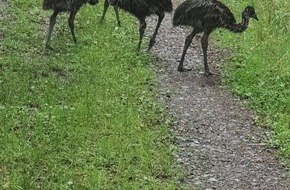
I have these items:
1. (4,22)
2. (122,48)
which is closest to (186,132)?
(122,48)

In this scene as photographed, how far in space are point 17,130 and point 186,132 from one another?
8.37 ft

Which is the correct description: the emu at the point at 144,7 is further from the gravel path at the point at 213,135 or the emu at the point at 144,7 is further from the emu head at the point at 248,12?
the emu head at the point at 248,12

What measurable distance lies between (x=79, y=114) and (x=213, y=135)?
6.84 feet

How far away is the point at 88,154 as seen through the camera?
7.79 m

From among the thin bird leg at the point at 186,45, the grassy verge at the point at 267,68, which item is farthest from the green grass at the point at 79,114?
the grassy verge at the point at 267,68

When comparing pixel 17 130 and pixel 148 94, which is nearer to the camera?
pixel 17 130

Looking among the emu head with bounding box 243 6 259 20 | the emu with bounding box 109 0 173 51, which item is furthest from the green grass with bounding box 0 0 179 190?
the emu head with bounding box 243 6 259 20

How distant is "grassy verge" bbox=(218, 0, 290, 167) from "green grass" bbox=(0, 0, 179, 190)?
169 cm

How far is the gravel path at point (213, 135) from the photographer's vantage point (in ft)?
25.1

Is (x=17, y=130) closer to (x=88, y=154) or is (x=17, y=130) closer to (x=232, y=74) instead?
(x=88, y=154)

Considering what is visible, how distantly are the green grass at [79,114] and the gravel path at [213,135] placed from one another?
304 mm

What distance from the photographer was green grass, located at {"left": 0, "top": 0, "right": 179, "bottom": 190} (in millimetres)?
7320

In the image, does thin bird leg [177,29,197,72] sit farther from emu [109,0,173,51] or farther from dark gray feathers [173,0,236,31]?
emu [109,0,173,51]

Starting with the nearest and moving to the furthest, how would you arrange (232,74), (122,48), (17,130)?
1. (17,130)
2. (232,74)
3. (122,48)
